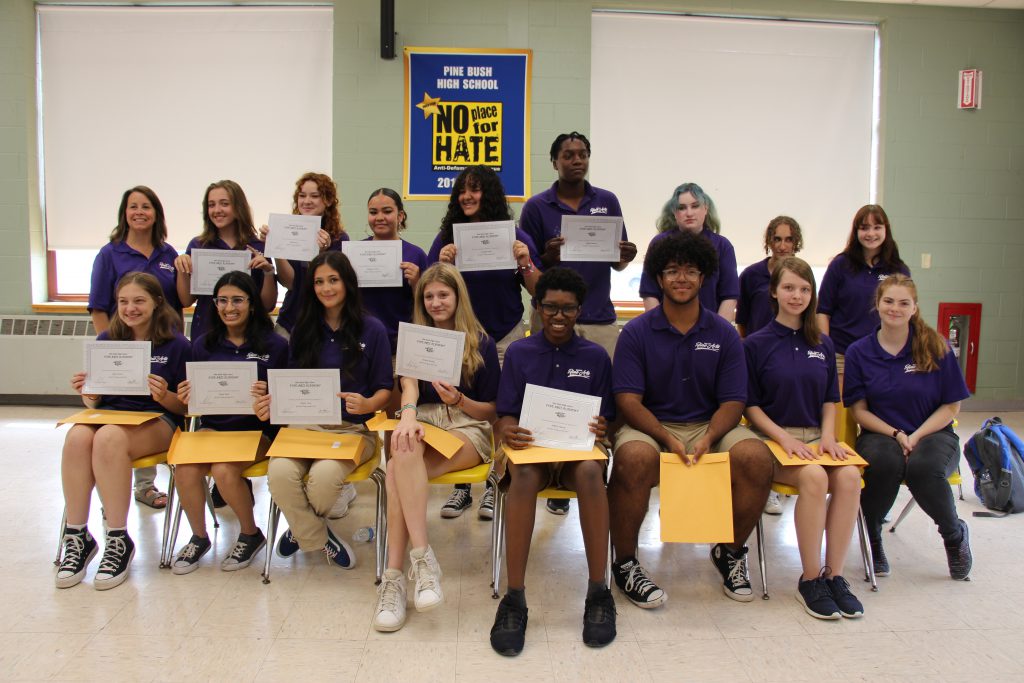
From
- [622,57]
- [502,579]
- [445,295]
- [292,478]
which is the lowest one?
[502,579]

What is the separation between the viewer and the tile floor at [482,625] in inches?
81.0

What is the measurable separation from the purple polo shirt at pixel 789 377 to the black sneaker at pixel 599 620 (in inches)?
38.5

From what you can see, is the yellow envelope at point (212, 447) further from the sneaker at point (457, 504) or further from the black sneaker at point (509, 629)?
the black sneaker at point (509, 629)

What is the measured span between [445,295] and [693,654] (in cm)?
156

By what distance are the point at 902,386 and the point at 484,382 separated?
5.53 ft

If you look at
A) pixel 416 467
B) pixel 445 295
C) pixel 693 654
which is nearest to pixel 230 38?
pixel 445 295

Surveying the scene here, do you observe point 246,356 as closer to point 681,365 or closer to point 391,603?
point 391,603

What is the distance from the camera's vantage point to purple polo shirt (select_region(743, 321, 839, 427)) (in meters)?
2.71

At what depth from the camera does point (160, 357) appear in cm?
292

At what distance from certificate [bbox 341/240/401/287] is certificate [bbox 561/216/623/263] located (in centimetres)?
78

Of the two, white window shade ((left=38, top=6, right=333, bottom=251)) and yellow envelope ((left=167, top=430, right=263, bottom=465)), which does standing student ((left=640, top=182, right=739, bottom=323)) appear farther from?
white window shade ((left=38, top=6, right=333, bottom=251))

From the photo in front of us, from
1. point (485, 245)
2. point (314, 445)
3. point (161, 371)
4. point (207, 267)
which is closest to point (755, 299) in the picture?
point (485, 245)

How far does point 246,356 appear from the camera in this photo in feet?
9.39

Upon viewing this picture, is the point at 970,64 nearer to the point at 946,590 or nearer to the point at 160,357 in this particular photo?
the point at 946,590
